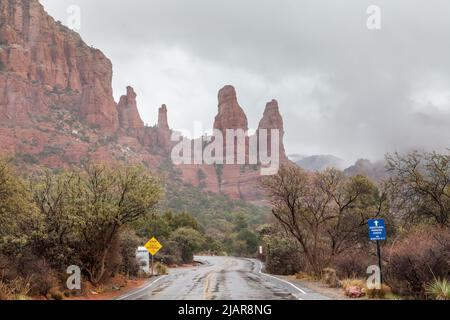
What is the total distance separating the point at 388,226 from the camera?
1578 inches

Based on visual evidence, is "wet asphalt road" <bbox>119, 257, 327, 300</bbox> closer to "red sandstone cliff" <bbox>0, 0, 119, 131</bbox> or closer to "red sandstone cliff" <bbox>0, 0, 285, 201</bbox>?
"red sandstone cliff" <bbox>0, 0, 285, 201</bbox>

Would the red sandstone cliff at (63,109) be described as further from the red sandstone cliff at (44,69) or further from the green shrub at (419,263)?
the green shrub at (419,263)

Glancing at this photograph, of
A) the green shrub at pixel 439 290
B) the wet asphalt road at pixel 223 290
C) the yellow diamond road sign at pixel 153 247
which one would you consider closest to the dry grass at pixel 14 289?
the wet asphalt road at pixel 223 290

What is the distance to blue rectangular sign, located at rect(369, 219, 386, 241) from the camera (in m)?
18.4

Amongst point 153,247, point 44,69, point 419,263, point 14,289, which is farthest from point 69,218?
point 44,69

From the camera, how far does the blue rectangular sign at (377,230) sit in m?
18.4

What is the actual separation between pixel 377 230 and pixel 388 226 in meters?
23.5

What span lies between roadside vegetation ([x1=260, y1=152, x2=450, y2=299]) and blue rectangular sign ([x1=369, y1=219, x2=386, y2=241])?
0.79m

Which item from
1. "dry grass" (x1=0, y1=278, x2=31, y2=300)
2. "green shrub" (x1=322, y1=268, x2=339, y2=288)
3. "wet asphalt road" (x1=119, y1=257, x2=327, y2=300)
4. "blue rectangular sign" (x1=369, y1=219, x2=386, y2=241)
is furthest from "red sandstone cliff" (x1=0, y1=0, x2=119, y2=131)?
"blue rectangular sign" (x1=369, y1=219, x2=386, y2=241)

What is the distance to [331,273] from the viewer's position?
2639 cm

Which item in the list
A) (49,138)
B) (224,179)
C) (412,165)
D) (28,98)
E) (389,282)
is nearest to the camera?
(389,282)

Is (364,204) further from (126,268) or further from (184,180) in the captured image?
(184,180)
